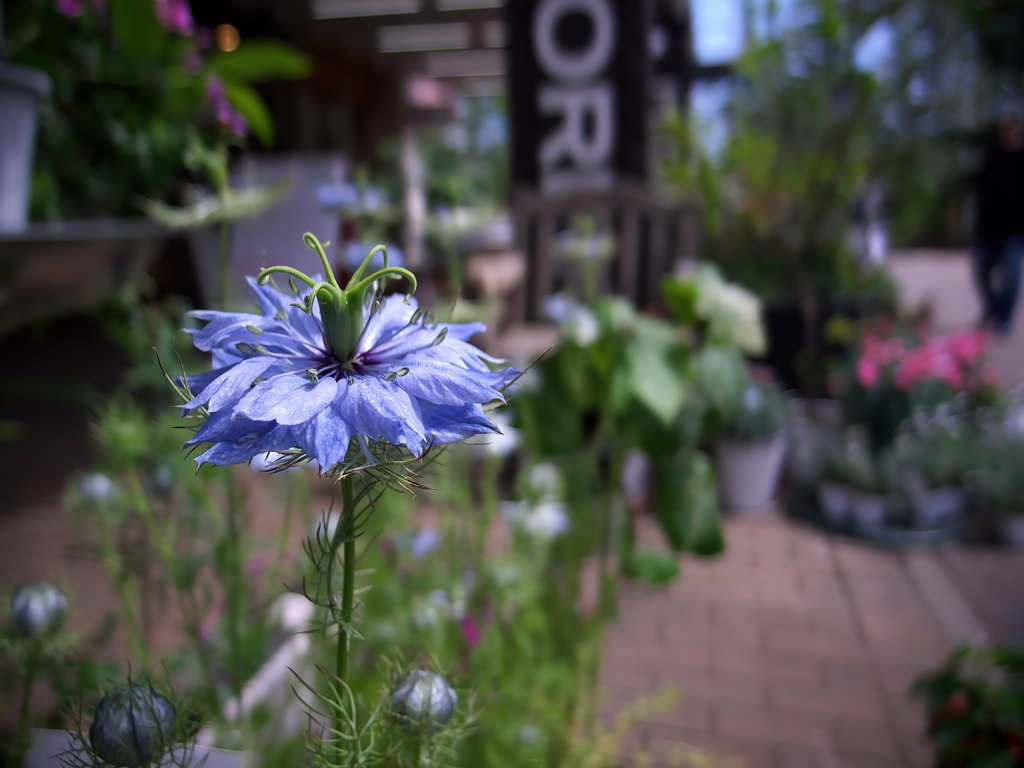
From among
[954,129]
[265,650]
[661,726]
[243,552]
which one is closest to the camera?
[243,552]

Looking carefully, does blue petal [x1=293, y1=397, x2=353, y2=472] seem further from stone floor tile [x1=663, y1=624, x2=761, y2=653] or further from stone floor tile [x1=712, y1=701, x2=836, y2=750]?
stone floor tile [x1=663, y1=624, x2=761, y2=653]

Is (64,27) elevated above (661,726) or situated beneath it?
elevated above

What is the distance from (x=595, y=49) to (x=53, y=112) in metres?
2.43

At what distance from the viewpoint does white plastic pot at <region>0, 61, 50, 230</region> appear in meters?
1.01

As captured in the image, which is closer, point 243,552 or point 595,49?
point 243,552

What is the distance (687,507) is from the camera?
136 centimetres

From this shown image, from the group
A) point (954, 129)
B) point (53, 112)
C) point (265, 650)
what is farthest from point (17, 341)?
point (954, 129)

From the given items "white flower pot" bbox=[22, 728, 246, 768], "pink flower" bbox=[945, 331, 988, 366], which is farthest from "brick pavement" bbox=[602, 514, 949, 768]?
"white flower pot" bbox=[22, 728, 246, 768]

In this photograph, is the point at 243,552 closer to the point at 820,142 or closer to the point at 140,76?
the point at 140,76

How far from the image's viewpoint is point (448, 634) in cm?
104

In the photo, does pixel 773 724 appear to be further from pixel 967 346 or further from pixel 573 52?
pixel 573 52

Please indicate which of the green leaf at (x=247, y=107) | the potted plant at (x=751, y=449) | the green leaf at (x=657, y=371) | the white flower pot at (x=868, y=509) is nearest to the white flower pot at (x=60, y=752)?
the green leaf at (x=657, y=371)

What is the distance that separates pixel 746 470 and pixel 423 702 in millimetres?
2626

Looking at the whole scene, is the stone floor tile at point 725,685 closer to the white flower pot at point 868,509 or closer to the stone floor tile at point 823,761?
the stone floor tile at point 823,761
